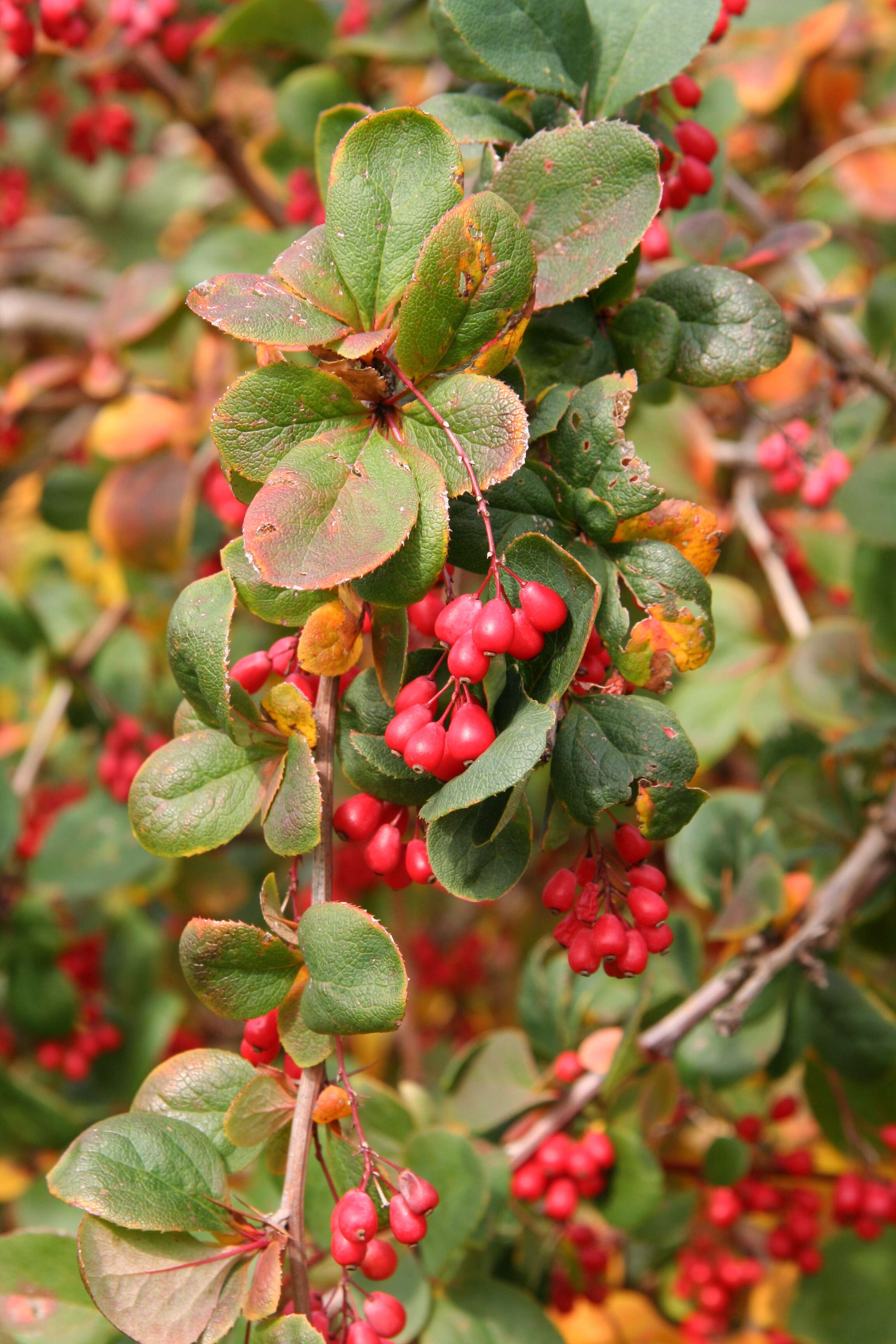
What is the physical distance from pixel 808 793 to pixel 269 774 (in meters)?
0.85

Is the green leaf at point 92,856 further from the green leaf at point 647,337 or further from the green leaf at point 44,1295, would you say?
the green leaf at point 647,337

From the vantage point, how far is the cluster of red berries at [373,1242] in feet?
2.22

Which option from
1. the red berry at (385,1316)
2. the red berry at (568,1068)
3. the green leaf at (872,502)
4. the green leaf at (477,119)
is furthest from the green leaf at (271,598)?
the green leaf at (872,502)

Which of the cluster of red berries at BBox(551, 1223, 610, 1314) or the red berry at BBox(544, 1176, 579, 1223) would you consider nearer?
the red berry at BBox(544, 1176, 579, 1223)

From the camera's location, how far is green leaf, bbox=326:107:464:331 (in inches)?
25.9

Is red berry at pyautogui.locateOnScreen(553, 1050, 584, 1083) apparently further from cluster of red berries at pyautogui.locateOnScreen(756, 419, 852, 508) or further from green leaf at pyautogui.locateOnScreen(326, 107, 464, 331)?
green leaf at pyautogui.locateOnScreen(326, 107, 464, 331)

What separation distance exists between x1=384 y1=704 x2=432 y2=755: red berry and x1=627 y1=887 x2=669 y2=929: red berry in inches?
7.6

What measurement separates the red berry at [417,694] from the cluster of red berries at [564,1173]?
73 centimetres

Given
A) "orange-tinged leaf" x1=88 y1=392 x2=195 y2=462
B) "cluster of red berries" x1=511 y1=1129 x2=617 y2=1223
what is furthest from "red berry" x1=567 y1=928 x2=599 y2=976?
"orange-tinged leaf" x1=88 y1=392 x2=195 y2=462

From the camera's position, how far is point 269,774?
750 millimetres

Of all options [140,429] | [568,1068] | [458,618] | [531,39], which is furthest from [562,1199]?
[140,429]

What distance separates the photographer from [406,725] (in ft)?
2.13

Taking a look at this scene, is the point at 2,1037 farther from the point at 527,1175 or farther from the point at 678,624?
the point at 678,624

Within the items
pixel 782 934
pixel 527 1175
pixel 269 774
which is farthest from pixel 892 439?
pixel 269 774
